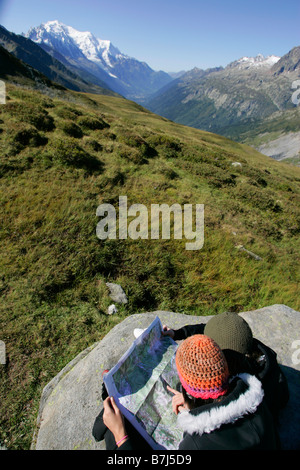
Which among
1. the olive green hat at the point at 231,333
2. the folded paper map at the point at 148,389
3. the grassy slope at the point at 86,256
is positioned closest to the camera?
the folded paper map at the point at 148,389

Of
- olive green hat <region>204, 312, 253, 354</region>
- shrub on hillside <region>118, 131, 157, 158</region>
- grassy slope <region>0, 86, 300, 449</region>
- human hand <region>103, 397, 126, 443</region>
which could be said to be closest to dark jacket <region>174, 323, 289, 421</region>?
olive green hat <region>204, 312, 253, 354</region>

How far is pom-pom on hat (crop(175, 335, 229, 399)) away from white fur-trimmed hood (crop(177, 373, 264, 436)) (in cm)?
12

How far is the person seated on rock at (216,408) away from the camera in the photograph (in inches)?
79.4

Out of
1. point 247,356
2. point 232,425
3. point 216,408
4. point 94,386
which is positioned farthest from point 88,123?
point 232,425

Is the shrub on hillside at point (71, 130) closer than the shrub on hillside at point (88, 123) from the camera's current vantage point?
Yes

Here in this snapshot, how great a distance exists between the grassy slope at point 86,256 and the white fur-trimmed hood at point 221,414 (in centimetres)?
272

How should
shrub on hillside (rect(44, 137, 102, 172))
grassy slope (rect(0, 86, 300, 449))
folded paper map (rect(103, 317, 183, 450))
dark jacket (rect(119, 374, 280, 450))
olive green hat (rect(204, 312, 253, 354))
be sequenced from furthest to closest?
shrub on hillside (rect(44, 137, 102, 172)) < grassy slope (rect(0, 86, 300, 449)) < olive green hat (rect(204, 312, 253, 354)) < folded paper map (rect(103, 317, 183, 450)) < dark jacket (rect(119, 374, 280, 450))

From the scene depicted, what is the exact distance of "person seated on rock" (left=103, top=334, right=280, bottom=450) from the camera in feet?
6.61

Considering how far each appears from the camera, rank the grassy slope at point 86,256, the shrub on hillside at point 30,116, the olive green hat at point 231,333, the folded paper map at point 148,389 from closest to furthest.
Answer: the folded paper map at point 148,389 → the olive green hat at point 231,333 → the grassy slope at point 86,256 → the shrub on hillside at point 30,116

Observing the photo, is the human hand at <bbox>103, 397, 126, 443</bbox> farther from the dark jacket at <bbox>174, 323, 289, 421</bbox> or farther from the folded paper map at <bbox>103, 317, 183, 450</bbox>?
the dark jacket at <bbox>174, 323, 289, 421</bbox>

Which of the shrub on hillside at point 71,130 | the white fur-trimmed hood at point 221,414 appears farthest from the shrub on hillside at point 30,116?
the white fur-trimmed hood at point 221,414

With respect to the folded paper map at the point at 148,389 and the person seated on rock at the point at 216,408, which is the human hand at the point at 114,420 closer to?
the folded paper map at the point at 148,389

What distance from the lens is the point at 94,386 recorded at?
3.58 metres
